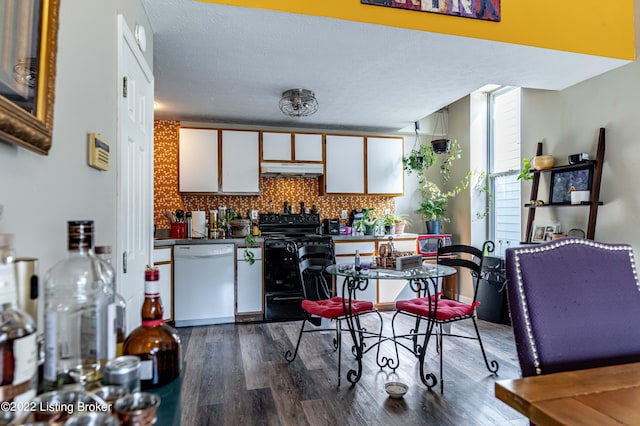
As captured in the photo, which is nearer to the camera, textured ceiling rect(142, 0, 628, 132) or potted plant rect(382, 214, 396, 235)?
textured ceiling rect(142, 0, 628, 132)

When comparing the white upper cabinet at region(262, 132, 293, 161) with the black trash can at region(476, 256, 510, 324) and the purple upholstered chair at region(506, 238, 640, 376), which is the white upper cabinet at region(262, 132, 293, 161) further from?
the purple upholstered chair at region(506, 238, 640, 376)

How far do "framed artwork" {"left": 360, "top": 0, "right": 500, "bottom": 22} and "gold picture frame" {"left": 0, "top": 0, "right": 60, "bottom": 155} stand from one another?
1.95m

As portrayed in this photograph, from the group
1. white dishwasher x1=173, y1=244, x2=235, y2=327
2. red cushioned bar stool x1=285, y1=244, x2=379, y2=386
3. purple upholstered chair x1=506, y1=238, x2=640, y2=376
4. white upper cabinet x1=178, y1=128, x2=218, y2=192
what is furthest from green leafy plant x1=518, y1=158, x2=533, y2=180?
white upper cabinet x1=178, y1=128, x2=218, y2=192

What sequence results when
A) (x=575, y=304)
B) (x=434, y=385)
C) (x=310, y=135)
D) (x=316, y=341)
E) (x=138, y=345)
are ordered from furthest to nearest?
1. (x=310, y=135)
2. (x=316, y=341)
3. (x=434, y=385)
4. (x=575, y=304)
5. (x=138, y=345)

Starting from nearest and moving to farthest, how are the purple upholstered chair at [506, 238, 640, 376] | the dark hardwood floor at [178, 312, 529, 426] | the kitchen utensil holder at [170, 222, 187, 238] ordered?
the purple upholstered chair at [506, 238, 640, 376] < the dark hardwood floor at [178, 312, 529, 426] < the kitchen utensil holder at [170, 222, 187, 238]

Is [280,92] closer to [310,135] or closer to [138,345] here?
[310,135]

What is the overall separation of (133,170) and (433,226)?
4163 mm

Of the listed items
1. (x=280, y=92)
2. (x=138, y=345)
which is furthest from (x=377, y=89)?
(x=138, y=345)

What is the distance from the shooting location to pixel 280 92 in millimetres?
3738

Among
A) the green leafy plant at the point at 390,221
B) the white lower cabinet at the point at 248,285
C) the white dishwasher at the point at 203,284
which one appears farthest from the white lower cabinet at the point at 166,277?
the green leafy plant at the point at 390,221

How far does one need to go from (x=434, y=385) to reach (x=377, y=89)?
2.68 m

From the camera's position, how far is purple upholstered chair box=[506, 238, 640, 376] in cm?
111

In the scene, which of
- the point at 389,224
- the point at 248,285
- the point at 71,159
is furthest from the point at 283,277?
the point at 71,159

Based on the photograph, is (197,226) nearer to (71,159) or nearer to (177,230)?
(177,230)
